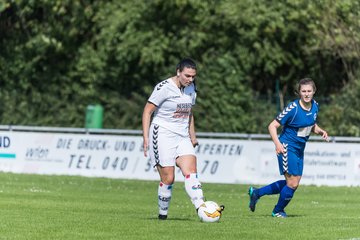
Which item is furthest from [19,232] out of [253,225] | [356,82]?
[356,82]

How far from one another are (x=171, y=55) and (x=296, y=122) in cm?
2034

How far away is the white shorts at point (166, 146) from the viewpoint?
1320 centimetres

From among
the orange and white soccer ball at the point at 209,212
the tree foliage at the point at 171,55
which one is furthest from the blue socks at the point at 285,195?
the tree foliage at the point at 171,55

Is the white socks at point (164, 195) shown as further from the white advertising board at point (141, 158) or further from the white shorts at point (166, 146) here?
the white advertising board at point (141, 158)

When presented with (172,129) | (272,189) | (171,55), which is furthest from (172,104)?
(171,55)

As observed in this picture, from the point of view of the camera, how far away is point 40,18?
3675cm

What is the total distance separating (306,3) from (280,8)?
0.89m

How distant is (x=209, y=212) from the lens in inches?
507

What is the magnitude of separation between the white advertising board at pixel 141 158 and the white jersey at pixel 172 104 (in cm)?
1219

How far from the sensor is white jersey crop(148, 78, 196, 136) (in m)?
13.1

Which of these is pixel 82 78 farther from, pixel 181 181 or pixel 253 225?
pixel 253 225

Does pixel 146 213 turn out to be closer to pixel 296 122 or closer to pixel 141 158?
pixel 296 122

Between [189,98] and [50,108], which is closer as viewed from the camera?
[189,98]

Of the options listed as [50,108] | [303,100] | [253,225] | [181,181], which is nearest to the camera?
[253,225]
